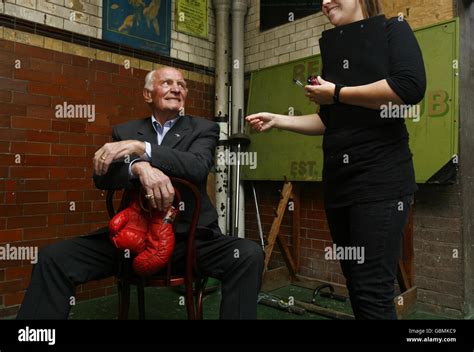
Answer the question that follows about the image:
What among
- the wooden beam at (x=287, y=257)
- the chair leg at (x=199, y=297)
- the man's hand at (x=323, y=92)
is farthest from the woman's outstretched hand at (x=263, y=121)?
the wooden beam at (x=287, y=257)

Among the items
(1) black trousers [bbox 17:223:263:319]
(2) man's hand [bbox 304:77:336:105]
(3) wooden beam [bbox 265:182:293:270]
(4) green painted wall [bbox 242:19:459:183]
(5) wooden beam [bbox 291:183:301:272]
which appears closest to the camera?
(2) man's hand [bbox 304:77:336:105]

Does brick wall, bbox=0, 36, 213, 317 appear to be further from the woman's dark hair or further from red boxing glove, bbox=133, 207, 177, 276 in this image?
the woman's dark hair

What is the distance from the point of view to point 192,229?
1.75 m

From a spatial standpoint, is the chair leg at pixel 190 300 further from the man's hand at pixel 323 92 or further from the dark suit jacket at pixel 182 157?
the man's hand at pixel 323 92

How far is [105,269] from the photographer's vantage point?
182cm

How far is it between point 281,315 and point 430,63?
2.12 meters

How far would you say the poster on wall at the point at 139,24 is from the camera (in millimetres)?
3354

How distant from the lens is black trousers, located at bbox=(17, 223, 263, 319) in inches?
64.1

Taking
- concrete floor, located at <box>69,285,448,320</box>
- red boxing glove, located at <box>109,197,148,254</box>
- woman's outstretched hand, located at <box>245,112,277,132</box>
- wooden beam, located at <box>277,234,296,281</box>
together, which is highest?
woman's outstretched hand, located at <box>245,112,277,132</box>

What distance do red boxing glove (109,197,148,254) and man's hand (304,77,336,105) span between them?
35.7 inches

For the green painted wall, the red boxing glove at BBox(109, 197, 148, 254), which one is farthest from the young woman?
the green painted wall

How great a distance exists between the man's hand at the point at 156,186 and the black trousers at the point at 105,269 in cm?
27

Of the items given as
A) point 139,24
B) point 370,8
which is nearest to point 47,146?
point 139,24

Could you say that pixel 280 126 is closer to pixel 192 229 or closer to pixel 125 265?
pixel 192 229
